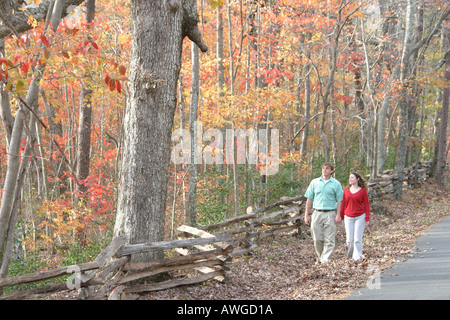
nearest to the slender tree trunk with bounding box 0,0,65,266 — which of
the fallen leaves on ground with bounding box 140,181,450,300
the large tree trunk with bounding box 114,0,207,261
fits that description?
the large tree trunk with bounding box 114,0,207,261

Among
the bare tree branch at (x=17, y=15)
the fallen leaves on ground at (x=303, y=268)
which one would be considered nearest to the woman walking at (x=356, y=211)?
the fallen leaves on ground at (x=303, y=268)

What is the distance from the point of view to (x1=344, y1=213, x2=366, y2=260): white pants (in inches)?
275

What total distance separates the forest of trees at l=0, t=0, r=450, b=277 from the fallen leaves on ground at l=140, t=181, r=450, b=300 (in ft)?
4.94

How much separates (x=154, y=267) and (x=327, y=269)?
3.02 metres

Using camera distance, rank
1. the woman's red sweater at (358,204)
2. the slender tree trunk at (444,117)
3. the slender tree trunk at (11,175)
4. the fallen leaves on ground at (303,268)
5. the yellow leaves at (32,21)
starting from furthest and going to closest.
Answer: the slender tree trunk at (444,117) → the woman's red sweater at (358,204) → the fallen leaves on ground at (303,268) → the slender tree trunk at (11,175) → the yellow leaves at (32,21)

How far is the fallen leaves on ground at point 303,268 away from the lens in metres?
5.89

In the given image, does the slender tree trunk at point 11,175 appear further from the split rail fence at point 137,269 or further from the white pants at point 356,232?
the white pants at point 356,232

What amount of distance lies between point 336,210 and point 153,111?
3.91 m

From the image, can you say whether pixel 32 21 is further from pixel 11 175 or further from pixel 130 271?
pixel 130 271

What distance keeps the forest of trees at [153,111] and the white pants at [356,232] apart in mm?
3473

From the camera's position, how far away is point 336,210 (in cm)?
726

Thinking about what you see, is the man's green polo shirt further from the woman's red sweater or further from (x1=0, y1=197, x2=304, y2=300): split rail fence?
(x1=0, y1=197, x2=304, y2=300): split rail fence
